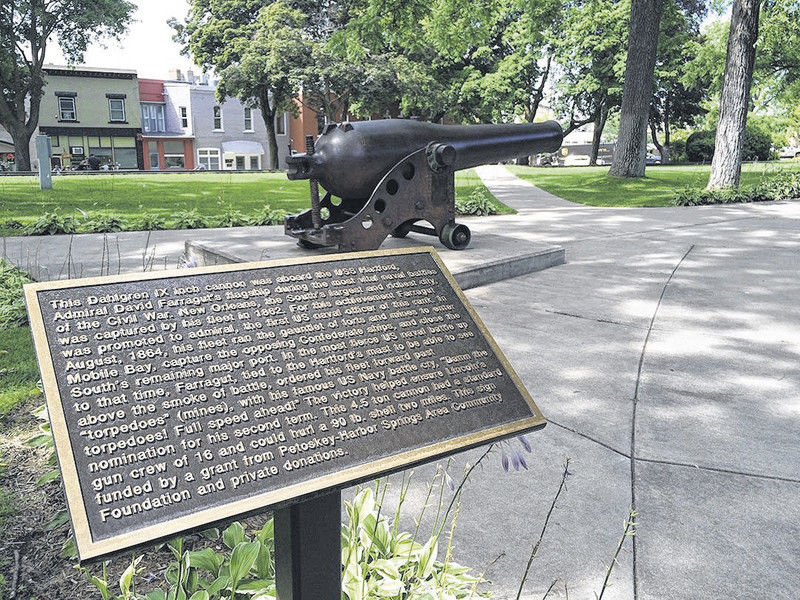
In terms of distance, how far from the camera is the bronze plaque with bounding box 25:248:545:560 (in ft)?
5.08

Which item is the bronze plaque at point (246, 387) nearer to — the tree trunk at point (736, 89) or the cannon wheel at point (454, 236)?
the cannon wheel at point (454, 236)

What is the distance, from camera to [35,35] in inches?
1315

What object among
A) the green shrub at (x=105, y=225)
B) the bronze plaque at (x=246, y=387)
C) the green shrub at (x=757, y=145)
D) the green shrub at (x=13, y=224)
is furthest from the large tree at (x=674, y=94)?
the bronze plaque at (x=246, y=387)

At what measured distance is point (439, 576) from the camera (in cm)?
210

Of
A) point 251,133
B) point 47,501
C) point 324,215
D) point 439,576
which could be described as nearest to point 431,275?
point 439,576

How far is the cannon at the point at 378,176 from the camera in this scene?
5.61m

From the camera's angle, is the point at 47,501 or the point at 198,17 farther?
the point at 198,17

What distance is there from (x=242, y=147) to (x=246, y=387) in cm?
5142

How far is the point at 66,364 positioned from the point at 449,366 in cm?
107

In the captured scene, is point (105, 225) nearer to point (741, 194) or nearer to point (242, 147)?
point (741, 194)

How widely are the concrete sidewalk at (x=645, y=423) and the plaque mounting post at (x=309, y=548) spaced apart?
2.28 feet

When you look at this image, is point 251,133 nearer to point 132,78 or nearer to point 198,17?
point 132,78

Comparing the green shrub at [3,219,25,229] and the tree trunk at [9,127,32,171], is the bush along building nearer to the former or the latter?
the tree trunk at [9,127,32,171]

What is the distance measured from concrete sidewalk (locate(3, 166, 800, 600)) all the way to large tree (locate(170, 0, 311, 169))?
26.3 metres
